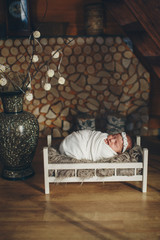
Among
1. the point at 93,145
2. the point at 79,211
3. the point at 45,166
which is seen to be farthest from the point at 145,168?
the point at 45,166

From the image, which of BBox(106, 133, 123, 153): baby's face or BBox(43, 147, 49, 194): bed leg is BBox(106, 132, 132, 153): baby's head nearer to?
BBox(106, 133, 123, 153): baby's face

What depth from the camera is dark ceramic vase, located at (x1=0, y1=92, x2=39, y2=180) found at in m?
2.46

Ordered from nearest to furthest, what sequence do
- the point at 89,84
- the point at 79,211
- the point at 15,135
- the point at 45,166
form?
the point at 79,211 < the point at 45,166 < the point at 15,135 < the point at 89,84

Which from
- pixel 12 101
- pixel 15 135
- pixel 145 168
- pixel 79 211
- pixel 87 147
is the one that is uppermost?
pixel 12 101

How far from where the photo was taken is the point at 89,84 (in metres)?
3.83

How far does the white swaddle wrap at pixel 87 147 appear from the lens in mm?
2482

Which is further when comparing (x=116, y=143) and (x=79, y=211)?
(x=116, y=143)

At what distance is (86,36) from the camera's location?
3.66 m

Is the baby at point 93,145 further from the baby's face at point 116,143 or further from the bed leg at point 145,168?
the bed leg at point 145,168

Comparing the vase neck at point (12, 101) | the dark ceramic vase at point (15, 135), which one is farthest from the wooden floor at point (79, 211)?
the vase neck at point (12, 101)

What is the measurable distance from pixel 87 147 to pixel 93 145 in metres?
0.06

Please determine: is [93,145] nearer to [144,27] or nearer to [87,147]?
[87,147]

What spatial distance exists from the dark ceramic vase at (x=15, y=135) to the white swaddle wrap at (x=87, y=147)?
34 centimetres

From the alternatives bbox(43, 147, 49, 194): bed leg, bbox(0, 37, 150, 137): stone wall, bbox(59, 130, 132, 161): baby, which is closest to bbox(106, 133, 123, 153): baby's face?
bbox(59, 130, 132, 161): baby
